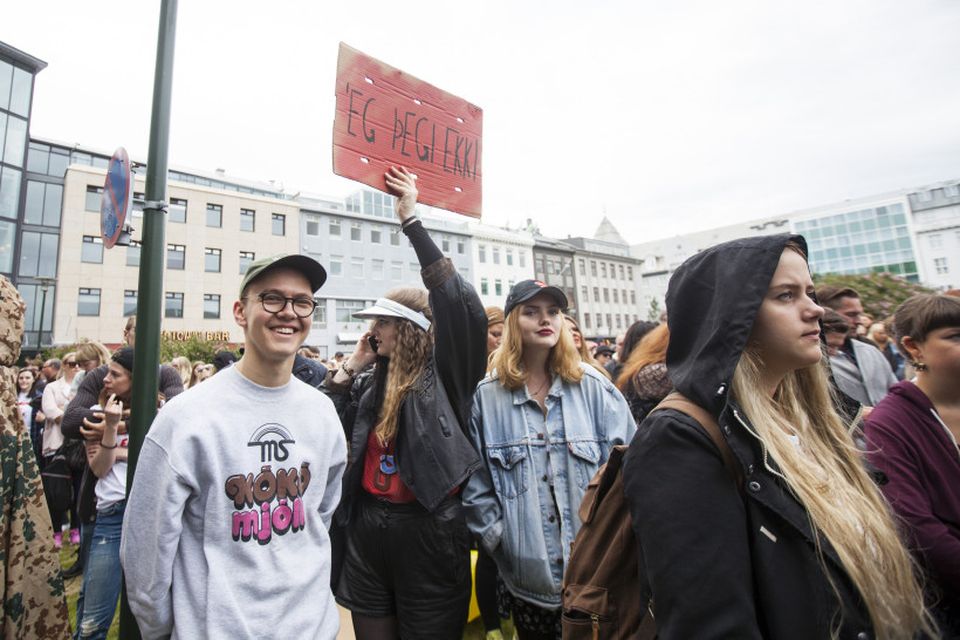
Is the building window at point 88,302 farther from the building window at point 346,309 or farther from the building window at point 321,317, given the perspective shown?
the building window at point 346,309

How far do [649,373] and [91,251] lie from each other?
3464 cm

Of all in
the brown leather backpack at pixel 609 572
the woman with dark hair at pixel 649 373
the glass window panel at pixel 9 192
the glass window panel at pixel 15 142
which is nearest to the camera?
the brown leather backpack at pixel 609 572

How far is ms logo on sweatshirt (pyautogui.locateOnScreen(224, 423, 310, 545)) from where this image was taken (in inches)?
71.6

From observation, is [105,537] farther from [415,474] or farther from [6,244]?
[6,244]

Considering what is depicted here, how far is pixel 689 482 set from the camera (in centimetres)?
126

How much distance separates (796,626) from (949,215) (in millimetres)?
77913

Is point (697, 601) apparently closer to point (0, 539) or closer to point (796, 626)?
point (796, 626)

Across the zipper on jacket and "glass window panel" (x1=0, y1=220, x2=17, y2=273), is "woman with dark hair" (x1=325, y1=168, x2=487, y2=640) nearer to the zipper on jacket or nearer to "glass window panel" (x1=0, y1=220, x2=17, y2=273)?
the zipper on jacket

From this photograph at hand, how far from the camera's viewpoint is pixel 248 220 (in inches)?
1307

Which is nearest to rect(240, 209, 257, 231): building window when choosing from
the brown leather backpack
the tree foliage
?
the tree foliage

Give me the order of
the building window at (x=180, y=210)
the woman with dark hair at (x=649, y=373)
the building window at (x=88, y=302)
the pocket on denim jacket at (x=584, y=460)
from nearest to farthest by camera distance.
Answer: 1. the pocket on denim jacket at (x=584, y=460)
2. the woman with dark hair at (x=649, y=373)
3. the building window at (x=88, y=302)
4. the building window at (x=180, y=210)

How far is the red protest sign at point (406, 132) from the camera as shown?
262 centimetres

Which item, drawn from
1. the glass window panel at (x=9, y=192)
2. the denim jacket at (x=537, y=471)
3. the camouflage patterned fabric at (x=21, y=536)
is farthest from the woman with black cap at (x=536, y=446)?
the glass window panel at (x=9, y=192)

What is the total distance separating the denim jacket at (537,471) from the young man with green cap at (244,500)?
2.84 feet
